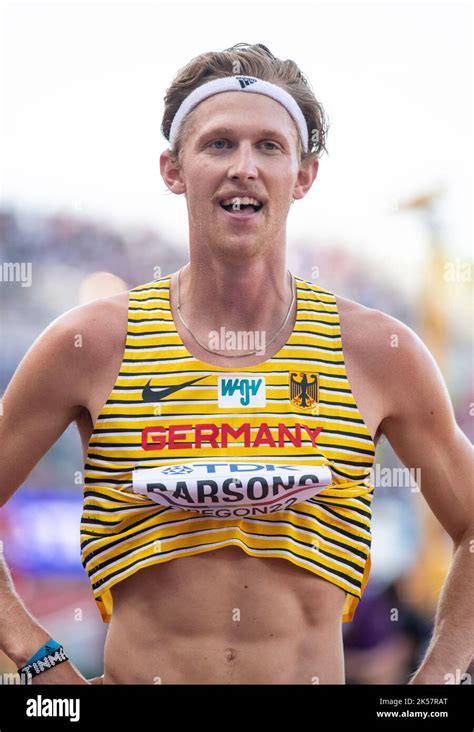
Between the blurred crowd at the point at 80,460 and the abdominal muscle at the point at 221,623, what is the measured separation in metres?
2.31

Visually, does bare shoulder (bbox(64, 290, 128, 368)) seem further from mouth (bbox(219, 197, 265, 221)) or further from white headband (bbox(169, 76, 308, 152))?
white headband (bbox(169, 76, 308, 152))

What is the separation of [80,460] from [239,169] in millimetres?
3806

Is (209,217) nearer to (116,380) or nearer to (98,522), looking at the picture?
(116,380)

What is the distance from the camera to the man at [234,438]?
2.44 meters

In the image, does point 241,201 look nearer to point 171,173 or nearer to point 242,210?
point 242,210

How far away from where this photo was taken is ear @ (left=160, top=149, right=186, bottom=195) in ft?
9.01

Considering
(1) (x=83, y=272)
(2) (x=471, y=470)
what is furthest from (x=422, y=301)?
(2) (x=471, y=470)

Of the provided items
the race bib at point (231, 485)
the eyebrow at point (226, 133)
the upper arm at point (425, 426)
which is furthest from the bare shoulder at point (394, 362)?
the eyebrow at point (226, 133)

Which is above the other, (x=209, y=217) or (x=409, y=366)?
(x=209, y=217)

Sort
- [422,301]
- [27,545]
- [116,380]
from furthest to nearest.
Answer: [422,301] < [27,545] < [116,380]

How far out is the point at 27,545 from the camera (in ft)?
18.0

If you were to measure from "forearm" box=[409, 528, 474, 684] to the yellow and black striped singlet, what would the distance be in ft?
0.77
